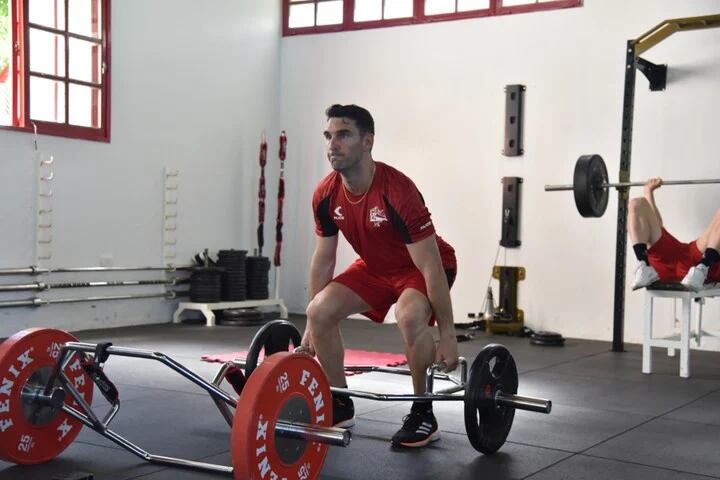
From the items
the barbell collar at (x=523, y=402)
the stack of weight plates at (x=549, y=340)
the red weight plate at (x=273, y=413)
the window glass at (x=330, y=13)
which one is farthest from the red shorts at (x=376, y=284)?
the window glass at (x=330, y=13)

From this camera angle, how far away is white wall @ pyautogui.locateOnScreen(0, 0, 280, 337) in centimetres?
529

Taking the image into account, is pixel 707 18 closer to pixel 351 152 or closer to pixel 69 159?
pixel 351 152

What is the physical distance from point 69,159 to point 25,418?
345 cm

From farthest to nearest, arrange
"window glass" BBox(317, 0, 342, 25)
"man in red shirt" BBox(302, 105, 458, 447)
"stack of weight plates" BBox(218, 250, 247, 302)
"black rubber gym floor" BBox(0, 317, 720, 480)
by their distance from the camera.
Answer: "window glass" BBox(317, 0, 342, 25) → "stack of weight plates" BBox(218, 250, 247, 302) → "man in red shirt" BBox(302, 105, 458, 447) → "black rubber gym floor" BBox(0, 317, 720, 480)

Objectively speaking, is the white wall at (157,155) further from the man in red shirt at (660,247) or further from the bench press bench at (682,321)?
the bench press bench at (682,321)

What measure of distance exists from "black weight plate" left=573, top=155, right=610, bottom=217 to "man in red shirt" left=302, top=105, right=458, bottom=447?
178cm

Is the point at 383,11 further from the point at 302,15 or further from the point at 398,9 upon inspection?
the point at 302,15

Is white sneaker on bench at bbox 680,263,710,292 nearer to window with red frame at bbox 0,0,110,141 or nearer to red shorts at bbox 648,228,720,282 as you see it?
red shorts at bbox 648,228,720,282

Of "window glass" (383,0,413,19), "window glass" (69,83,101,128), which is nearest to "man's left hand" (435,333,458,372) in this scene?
"window glass" (69,83,101,128)

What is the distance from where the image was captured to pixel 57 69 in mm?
5387

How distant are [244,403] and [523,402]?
0.93 metres

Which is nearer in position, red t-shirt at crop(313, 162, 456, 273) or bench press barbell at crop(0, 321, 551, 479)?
bench press barbell at crop(0, 321, 551, 479)

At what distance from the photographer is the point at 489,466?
2.43m

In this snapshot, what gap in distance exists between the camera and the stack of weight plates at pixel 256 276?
6.49m
